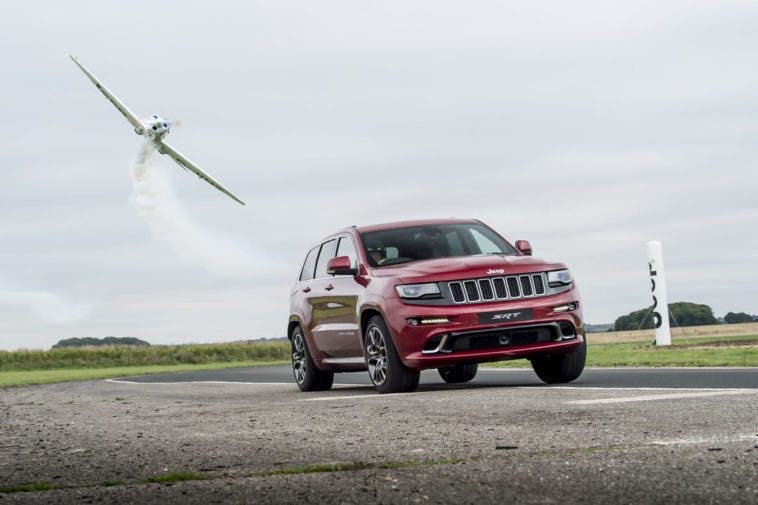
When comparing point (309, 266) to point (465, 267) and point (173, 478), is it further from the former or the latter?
point (173, 478)

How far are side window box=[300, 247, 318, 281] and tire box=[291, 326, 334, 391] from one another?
2.32 ft

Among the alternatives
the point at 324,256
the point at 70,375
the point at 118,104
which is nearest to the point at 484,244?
the point at 324,256

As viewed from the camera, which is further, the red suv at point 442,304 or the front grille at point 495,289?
the front grille at point 495,289

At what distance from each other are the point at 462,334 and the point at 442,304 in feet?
1.24

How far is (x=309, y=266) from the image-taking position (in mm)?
15961

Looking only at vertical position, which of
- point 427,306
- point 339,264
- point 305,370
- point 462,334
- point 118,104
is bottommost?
point 305,370

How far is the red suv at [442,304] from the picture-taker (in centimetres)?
1237

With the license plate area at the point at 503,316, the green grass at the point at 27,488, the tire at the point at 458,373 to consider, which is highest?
the license plate area at the point at 503,316

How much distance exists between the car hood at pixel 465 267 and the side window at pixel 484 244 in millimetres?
903

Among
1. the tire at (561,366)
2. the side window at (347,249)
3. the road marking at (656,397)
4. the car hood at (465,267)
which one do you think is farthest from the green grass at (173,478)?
the side window at (347,249)

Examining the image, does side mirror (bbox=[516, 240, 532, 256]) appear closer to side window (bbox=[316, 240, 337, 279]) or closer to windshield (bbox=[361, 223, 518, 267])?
windshield (bbox=[361, 223, 518, 267])

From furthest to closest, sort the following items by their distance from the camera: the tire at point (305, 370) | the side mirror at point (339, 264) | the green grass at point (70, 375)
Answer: the green grass at point (70, 375), the tire at point (305, 370), the side mirror at point (339, 264)

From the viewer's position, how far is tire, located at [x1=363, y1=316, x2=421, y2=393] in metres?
12.6

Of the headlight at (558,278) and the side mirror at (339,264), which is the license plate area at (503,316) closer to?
the headlight at (558,278)
